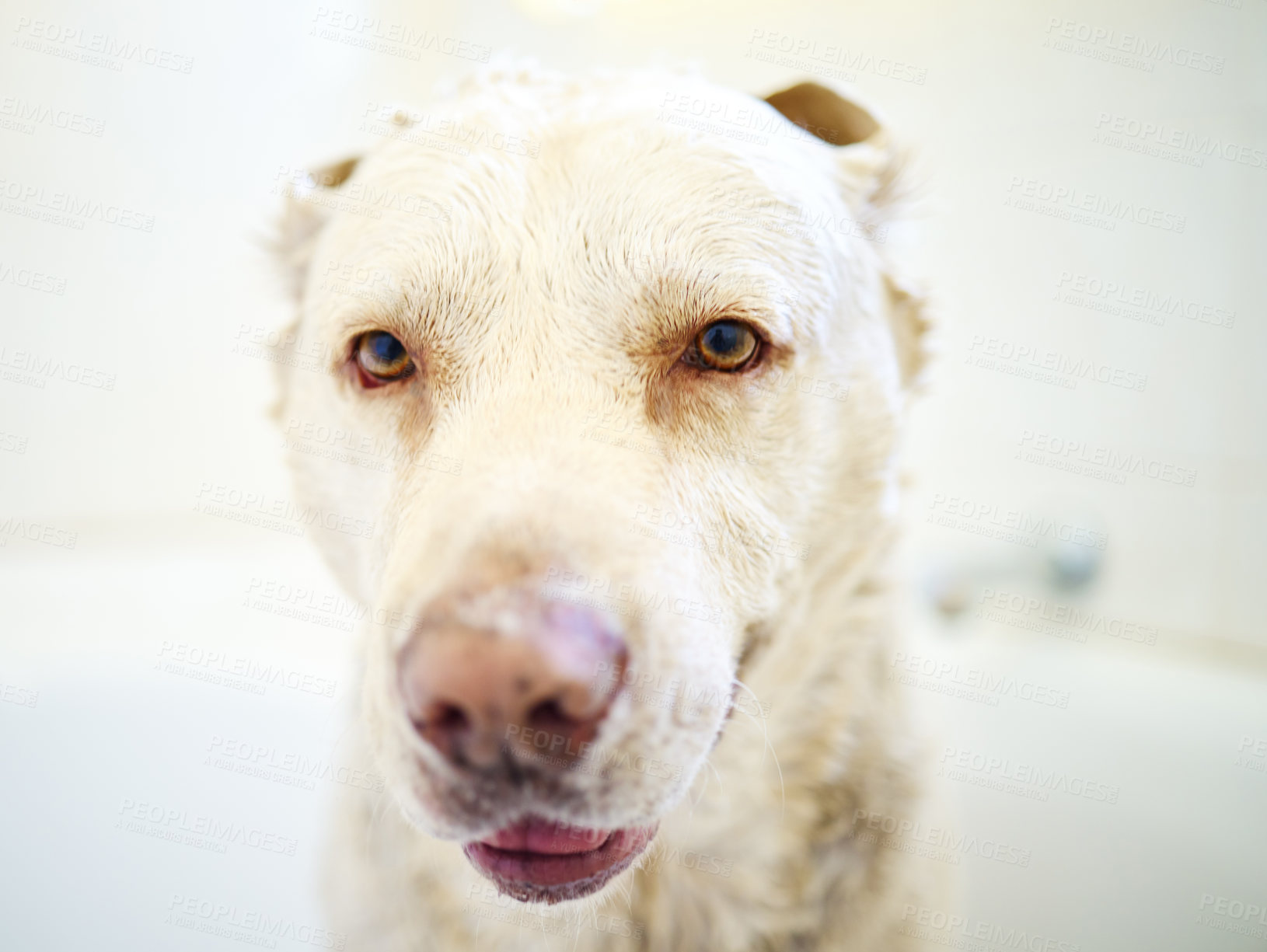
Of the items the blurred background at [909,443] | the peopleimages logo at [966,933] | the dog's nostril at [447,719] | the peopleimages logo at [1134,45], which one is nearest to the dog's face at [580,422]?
the dog's nostril at [447,719]

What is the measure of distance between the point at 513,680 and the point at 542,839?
0.85 feet

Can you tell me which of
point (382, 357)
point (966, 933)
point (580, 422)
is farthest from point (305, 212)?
point (966, 933)

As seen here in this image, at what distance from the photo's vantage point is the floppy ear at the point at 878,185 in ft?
3.74

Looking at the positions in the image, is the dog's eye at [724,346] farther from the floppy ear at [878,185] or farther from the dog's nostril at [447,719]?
the dog's nostril at [447,719]

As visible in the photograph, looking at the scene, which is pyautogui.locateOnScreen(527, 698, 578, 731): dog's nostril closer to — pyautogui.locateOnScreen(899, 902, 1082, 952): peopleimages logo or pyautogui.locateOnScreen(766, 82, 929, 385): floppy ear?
pyautogui.locateOnScreen(899, 902, 1082, 952): peopleimages logo

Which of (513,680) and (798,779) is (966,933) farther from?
(513,680)

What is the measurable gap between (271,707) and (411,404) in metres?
1.55

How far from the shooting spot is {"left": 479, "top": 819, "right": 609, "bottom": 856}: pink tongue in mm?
699

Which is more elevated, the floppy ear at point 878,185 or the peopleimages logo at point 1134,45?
the peopleimages logo at point 1134,45

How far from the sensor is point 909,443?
2.71 meters

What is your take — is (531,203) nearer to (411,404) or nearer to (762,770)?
(411,404)

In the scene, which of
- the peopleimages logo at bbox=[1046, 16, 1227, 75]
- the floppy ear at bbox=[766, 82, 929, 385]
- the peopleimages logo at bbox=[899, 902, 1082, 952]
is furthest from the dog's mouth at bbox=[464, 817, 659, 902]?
the peopleimages logo at bbox=[1046, 16, 1227, 75]

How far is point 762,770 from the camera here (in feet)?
3.40

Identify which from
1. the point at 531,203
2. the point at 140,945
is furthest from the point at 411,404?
the point at 140,945
